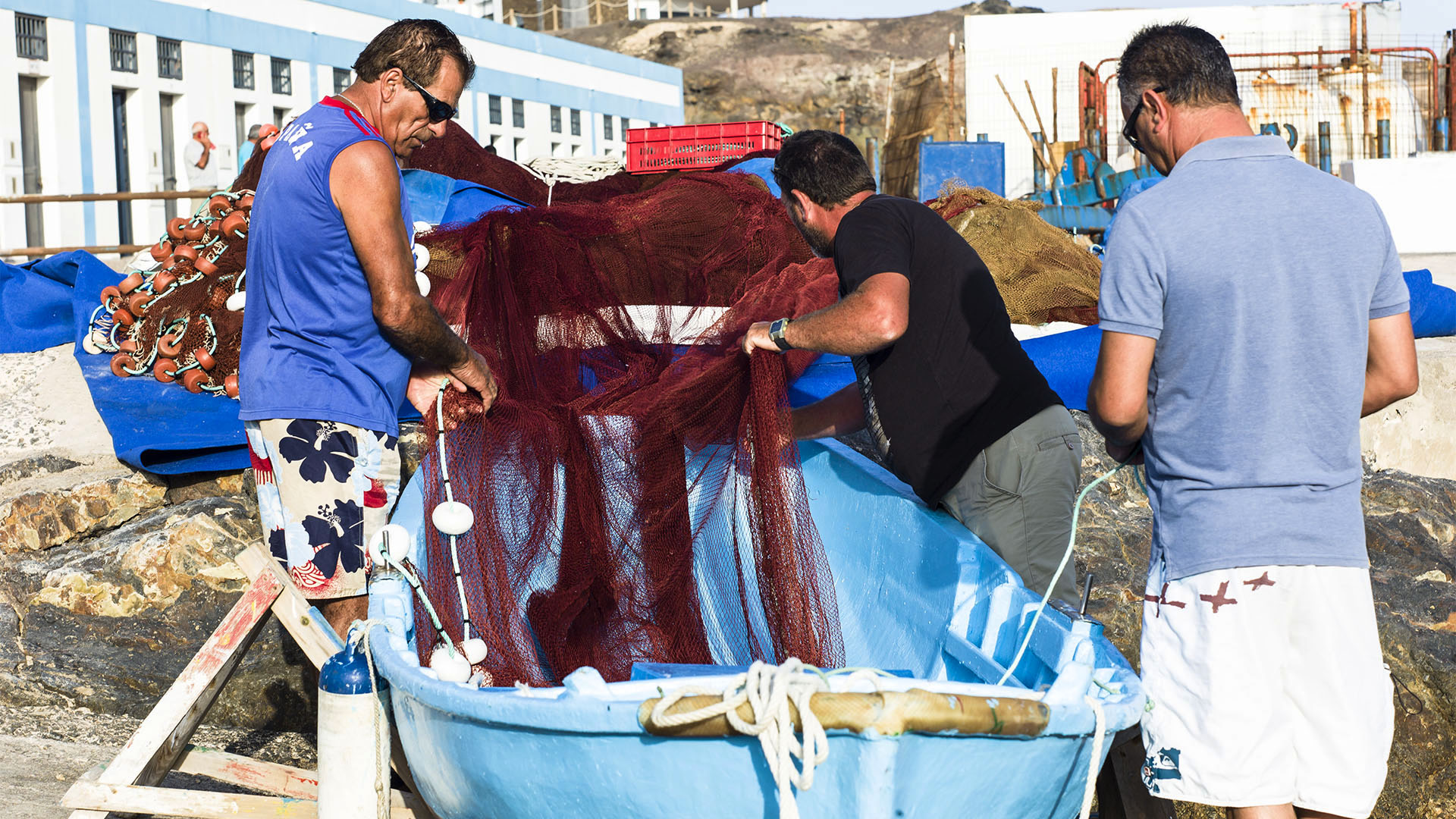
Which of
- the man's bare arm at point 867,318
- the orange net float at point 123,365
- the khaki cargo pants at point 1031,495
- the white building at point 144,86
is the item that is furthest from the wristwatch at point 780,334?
the white building at point 144,86

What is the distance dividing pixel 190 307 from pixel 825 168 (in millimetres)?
4134

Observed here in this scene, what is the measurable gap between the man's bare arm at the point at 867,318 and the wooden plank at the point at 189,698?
1465mm

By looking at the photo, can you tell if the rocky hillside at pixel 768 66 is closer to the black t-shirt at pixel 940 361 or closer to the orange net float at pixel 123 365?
the orange net float at pixel 123 365

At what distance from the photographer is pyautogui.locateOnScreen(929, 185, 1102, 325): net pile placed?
671 cm

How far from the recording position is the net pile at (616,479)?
10.6 ft

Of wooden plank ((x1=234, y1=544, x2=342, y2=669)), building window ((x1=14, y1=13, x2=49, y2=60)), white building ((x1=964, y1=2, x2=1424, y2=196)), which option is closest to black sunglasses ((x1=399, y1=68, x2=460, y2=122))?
wooden plank ((x1=234, y1=544, x2=342, y2=669))

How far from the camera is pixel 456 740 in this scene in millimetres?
2275

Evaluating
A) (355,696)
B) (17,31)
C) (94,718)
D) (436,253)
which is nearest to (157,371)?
(94,718)

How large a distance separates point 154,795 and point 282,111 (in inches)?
729

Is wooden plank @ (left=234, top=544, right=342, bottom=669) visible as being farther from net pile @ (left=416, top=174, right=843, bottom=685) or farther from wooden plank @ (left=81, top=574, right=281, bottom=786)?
net pile @ (left=416, top=174, right=843, bottom=685)

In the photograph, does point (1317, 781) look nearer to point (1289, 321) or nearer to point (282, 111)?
point (1289, 321)

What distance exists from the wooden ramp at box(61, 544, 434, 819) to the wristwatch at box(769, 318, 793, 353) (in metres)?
1.34

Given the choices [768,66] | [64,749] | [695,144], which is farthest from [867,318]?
[768,66]

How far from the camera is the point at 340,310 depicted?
2.77 m
